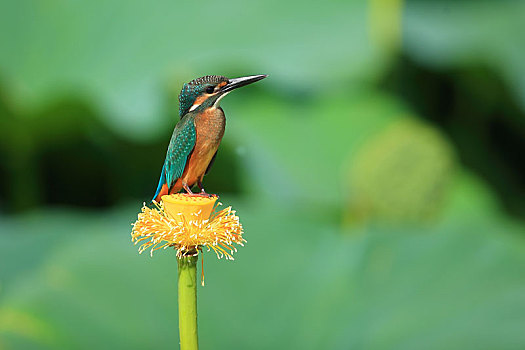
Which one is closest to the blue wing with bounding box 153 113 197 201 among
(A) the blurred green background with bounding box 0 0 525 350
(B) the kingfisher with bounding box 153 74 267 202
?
(B) the kingfisher with bounding box 153 74 267 202

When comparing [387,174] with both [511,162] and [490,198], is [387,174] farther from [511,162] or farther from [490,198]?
[511,162]

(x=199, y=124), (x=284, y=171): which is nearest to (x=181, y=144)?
(x=199, y=124)

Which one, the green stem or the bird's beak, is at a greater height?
the bird's beak

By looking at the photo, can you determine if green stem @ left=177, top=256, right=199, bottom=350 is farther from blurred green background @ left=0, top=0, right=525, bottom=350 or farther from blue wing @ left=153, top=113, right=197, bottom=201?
blurred green background @ left=0, top=0, right=525, bottom=350

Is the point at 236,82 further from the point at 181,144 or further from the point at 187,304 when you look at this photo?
the point at 187,304

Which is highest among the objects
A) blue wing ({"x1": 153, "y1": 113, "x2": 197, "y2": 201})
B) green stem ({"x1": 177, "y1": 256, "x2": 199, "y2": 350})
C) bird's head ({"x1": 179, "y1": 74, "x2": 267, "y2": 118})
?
bird's head ({"x1": 179, "y1": 74, "x2": 267, "y2": 118})

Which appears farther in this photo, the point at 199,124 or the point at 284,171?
the point at 284,171

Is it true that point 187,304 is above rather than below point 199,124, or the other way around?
below
